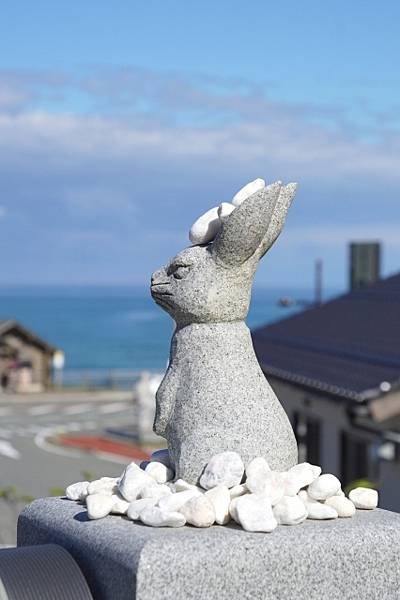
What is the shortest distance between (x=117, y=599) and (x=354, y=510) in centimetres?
136

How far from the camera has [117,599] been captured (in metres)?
4.82

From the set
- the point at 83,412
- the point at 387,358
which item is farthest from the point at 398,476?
the point at 83,412

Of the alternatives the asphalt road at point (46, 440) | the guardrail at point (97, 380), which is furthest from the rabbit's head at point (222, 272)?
the guardrail at point (97, 380)

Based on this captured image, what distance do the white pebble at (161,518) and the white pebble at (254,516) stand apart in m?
0.28

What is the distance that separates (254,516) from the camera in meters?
4.92

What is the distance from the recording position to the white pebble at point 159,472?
576 cm

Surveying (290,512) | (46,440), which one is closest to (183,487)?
(290,512)

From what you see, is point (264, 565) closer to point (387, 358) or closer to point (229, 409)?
point (229, 409)

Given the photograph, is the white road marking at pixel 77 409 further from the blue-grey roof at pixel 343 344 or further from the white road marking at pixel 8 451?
the blue-grey roof at pixel 343 344

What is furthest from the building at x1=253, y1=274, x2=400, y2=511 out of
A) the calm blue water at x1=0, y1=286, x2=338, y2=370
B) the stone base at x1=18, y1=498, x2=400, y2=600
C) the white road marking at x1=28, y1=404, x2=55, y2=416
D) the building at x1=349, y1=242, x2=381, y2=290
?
the calm blue water at x1=0, y1=286, x2=338, y2=370

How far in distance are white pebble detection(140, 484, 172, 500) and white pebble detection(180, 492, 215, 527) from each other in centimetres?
38

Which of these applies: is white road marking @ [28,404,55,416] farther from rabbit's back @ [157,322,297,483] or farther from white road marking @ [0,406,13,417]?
rabbit's back @ [157,322,297,483]

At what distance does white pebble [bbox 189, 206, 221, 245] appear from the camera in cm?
588

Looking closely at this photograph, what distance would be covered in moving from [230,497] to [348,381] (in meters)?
7.24
